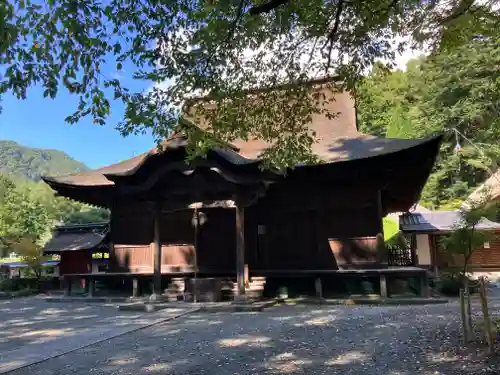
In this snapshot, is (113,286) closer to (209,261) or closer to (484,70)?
(209,261)

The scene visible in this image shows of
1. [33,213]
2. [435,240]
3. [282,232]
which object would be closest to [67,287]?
[282,232]

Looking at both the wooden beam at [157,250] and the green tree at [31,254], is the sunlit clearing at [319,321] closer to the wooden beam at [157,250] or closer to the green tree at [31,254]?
the wooden beam at [157,250]

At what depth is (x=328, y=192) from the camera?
1265 centimetres

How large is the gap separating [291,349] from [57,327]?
5382mm

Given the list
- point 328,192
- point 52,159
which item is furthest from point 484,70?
point 52,159

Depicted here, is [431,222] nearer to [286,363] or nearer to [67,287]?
[67,287]

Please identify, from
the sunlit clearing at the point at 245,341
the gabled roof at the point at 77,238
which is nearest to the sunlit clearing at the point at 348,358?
the sunlit clearing at the point at 245,341

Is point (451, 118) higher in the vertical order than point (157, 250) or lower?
higher

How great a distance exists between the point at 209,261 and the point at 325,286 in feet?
12.5

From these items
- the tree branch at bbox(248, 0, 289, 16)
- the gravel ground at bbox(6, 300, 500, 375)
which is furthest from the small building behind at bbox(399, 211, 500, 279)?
the tree branch at bbox(248, 0, 289, 16)

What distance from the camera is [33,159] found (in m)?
170

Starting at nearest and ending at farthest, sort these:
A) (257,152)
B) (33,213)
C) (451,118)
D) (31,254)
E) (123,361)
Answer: (123,361)
(257,152)
(31,254)
(451,118)
(33,213)

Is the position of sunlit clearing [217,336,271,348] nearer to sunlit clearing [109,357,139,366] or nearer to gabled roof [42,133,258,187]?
sunlit clearing [109,357,139,366]

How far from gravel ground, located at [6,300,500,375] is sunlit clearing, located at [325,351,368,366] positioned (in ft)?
0.04
